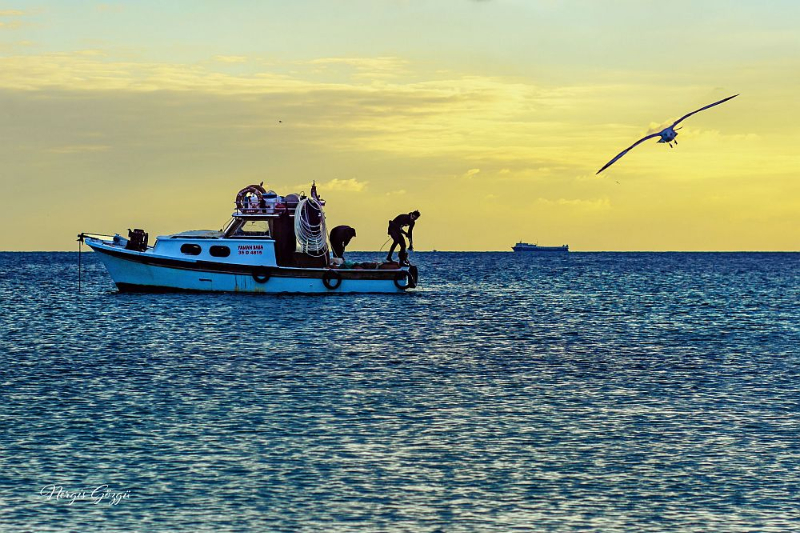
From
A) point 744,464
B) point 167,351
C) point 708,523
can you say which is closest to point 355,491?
point 708,523

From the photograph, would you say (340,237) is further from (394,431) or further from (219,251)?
(394,431)

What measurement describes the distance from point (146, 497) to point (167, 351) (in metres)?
22.4

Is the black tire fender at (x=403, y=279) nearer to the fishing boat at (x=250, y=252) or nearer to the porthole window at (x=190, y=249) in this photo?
the fishing boat at (x=250, y=252)

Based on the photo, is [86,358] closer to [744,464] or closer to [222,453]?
[222,453]

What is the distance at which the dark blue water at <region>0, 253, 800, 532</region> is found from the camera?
53.5ft

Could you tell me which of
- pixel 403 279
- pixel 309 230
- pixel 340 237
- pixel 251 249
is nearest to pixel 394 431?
pixel 309 230

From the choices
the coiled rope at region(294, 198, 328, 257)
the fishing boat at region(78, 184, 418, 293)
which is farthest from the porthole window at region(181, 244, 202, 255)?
the coiled rope at region(294, 198, 328, 257)

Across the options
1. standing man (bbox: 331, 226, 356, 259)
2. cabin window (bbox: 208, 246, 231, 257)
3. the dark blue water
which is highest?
standing man (bbox: 331, 226, 356, 259)

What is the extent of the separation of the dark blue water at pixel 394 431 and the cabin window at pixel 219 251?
442 inches

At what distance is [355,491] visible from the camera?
17.4 metres

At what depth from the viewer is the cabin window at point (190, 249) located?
5878cm

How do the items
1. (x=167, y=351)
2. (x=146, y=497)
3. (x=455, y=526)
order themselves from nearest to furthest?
(x=455, y=526), (x=146, y=497), (x=167, y=351)

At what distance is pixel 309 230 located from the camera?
192 feet

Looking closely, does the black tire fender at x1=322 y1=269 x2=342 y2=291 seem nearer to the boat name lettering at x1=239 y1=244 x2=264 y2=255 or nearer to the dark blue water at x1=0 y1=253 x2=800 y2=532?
the boat name lettering at x1=239 y1=244 x2=264 y2=255
